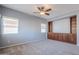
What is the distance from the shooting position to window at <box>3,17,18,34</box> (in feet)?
9.27

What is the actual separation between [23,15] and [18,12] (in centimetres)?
21

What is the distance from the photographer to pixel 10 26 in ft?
9.25

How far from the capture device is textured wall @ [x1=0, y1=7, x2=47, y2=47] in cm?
299

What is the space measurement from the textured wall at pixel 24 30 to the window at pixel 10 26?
15cm

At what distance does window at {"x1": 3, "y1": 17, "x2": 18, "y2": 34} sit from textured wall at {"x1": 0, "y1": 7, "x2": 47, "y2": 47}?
0.48 ft

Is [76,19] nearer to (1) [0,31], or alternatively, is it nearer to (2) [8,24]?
(2) [8,24]

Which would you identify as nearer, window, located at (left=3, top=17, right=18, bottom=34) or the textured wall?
window, located at (left=3, top=17, right=18, bottom=34)

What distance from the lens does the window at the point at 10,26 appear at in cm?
283

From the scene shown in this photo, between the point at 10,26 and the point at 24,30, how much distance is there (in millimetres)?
589

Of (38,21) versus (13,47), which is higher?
(38,21)

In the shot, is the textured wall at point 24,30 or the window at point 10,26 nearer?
the window at point 10,26

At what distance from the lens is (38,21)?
3.12m

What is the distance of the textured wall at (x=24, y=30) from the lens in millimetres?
2994

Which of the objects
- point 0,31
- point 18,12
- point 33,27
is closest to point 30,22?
point 33,27
